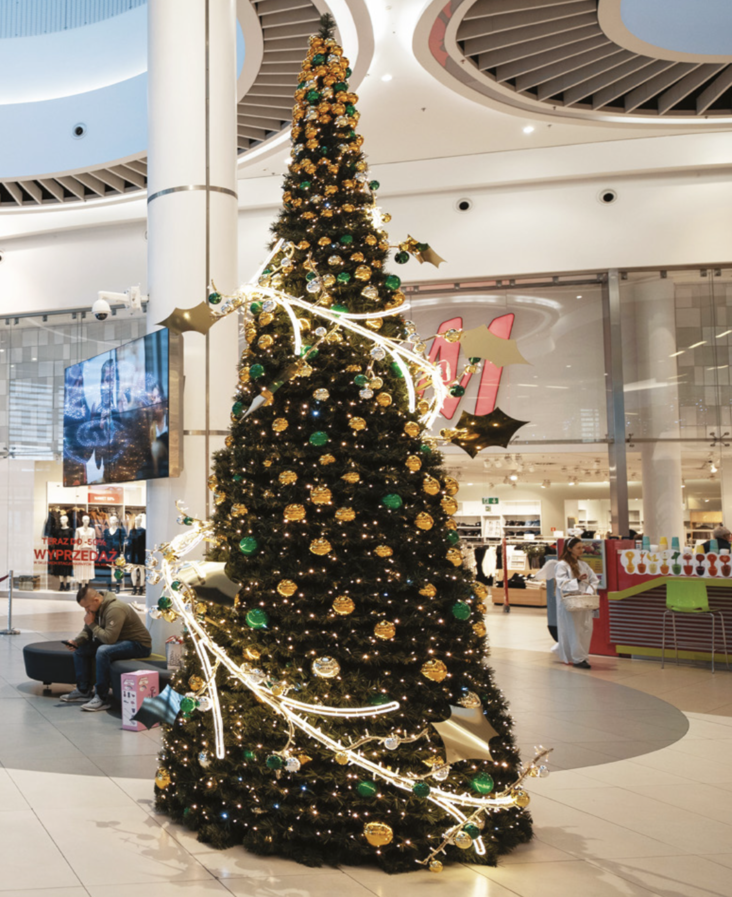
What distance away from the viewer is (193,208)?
711cm

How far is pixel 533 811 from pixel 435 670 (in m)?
1.21

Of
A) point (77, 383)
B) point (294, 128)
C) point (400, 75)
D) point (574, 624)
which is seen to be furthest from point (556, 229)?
point (294, 128)

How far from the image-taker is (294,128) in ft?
13.6

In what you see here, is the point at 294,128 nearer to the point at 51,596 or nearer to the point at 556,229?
the point at 556,229

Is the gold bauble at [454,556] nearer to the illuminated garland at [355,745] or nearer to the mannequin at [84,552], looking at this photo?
the illuminated garland at [355,745]

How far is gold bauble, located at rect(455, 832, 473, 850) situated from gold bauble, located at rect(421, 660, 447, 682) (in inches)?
22.7

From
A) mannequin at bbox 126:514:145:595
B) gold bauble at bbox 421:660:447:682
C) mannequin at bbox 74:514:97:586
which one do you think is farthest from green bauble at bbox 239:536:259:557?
mannequin at bbox 74:514:97:586

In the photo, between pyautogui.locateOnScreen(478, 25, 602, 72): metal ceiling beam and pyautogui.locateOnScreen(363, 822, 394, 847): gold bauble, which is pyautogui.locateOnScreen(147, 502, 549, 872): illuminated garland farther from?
pyautogui.locateOnScreen(478, 25, 602, 72): metal ceiling beam

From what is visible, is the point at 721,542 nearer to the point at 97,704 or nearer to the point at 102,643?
the point at 102,643

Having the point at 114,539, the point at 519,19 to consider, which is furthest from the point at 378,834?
the point at 114,539

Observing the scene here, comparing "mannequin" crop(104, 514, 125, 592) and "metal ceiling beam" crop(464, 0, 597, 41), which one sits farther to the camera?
"mannequin" crop(104, 514, 125, 592)

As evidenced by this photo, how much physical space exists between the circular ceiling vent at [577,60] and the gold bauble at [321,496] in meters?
7.22

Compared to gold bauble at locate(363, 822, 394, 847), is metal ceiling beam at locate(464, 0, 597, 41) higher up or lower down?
higher up

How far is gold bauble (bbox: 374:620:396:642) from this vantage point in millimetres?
3434
